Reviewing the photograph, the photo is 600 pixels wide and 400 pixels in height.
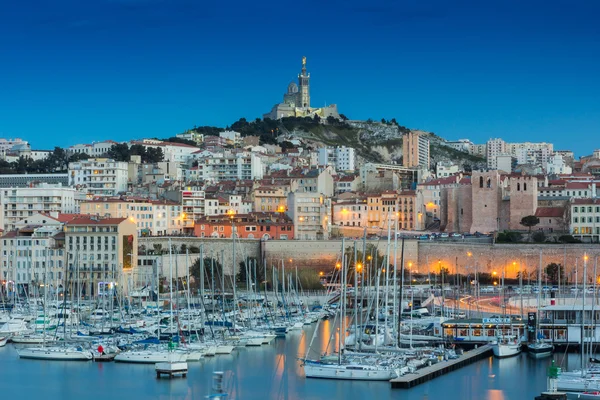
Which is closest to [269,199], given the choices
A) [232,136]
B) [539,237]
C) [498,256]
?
[498,256]

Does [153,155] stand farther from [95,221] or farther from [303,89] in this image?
[303,89]

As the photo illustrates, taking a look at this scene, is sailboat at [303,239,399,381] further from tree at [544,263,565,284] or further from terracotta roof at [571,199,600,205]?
terracotta roof at [571,199,600,205]

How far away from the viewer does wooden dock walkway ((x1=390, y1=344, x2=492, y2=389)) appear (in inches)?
1212

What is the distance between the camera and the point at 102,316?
40.8m

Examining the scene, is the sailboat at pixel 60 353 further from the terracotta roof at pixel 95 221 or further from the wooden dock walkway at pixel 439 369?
the terracotta roof at pixel 95 221

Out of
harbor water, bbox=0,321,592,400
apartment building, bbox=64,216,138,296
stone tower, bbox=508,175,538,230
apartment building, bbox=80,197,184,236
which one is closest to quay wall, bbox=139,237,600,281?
apartment building, bbox=64,216,138,296

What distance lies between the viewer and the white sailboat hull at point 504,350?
36.0m

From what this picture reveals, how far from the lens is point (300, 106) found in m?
131

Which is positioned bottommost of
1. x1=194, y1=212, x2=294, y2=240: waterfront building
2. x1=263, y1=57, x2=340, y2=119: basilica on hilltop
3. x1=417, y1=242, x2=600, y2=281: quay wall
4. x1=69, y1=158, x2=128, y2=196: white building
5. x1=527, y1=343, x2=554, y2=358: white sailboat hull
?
x1=527, y1=343, x2=554, y2=358: white sailboat hull

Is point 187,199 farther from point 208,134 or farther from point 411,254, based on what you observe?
point 208,134

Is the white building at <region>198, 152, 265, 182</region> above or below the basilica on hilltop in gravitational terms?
below

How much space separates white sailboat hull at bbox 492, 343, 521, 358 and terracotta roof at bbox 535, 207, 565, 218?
89.4ft

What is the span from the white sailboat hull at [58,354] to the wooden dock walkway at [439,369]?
10602mm

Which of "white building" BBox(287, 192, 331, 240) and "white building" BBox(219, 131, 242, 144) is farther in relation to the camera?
"white building" BBox(219, 131, 242, 144)
